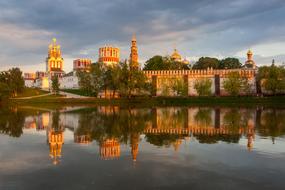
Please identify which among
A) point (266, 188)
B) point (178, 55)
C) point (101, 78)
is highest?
point (178, 55)

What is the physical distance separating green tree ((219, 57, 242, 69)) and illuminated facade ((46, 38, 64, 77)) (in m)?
52.1

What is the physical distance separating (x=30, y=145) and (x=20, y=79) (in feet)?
200

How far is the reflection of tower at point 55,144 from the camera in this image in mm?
11156

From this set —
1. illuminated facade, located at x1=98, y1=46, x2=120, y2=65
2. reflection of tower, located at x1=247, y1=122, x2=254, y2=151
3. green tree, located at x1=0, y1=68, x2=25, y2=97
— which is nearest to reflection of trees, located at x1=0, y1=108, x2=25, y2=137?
reflection of tower, located at x1=247, y1=122, x2=254, y2=151

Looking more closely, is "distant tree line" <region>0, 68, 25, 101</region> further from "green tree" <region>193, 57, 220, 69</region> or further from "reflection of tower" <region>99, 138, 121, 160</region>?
"reflection of tower" <region>99, 138, 121, 160</region>

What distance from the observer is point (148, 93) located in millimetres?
62094

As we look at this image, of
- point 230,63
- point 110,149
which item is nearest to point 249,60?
point 230,63

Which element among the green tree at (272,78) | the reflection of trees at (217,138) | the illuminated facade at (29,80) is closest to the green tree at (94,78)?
the green tree at (272,78)

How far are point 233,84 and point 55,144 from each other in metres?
47.6

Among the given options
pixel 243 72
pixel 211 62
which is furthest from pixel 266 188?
pixel 211 62

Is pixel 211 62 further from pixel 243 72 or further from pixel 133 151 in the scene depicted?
pixel 133 151

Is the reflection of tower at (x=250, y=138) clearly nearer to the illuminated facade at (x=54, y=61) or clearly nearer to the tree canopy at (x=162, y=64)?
the tree canopy at (x=162, y=64)

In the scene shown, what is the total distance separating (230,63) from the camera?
273 feet

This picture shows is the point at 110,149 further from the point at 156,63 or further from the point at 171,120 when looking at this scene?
the point at 156,63
